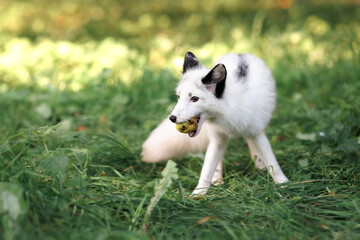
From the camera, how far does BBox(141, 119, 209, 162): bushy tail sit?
11.2 ft

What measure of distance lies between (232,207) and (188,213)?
0.93ft

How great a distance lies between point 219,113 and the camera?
2.87 meters

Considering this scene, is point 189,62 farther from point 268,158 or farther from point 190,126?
point 268,158

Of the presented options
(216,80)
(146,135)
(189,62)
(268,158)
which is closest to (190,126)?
(216,80)

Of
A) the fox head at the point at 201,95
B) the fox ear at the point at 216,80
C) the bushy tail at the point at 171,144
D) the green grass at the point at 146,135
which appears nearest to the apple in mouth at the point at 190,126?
the fox head at the point at 201,95

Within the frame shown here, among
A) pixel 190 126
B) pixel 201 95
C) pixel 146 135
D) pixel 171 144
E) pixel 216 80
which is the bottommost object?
pixel 146 135

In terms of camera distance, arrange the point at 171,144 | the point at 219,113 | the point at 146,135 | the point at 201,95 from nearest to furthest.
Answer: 1. the point at 201,95
2. the point at 219,113
3. the point at 171,144
4. the point at 146,135

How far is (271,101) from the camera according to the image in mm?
3248

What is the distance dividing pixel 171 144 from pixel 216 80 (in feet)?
2.80

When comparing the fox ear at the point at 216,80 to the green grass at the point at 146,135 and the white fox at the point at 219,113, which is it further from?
the green grass at the point at 146,135

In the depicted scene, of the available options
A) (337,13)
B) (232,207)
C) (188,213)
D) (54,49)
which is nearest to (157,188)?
(188,213)

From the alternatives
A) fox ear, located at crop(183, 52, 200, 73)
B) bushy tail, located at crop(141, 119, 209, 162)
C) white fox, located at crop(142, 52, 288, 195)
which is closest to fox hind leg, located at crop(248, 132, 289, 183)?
white fox, located at crop(142, 52, 288, 195)

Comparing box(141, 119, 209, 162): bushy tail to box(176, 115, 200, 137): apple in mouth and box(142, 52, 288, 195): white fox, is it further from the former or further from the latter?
box(176, 115, 200, 137): apple in mouth

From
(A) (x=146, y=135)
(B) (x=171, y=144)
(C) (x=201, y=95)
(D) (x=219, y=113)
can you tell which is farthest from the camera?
(A) (x=146, y=135)
